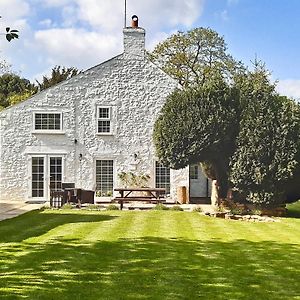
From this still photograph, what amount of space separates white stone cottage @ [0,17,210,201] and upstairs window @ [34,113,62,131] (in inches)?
2.0

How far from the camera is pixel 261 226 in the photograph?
1772 centimetres

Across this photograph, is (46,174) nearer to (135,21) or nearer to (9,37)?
(135,21)

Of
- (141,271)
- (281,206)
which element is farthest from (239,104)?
(141,271)

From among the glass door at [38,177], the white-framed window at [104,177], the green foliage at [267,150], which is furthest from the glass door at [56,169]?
the green foliage at [267,150]

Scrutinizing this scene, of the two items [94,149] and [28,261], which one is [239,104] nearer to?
[94,149]

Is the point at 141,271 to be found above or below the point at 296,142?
below

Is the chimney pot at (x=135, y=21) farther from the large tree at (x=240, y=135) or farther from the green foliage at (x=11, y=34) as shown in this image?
the green foliage at (x=11, y=34)

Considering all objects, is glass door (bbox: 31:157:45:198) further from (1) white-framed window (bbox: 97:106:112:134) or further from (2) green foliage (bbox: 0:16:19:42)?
(2) green foliage (bbox: 0:16:19:42)

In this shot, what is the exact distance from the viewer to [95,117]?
28.6 meters

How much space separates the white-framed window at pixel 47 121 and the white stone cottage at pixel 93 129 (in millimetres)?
50

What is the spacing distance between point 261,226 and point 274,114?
262 inches

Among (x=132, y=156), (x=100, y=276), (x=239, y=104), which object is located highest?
(x=239, y=104)

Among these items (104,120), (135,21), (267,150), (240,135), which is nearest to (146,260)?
(267,150)

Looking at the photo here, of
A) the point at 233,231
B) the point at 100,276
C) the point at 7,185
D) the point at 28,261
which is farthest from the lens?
the point at 7,185
